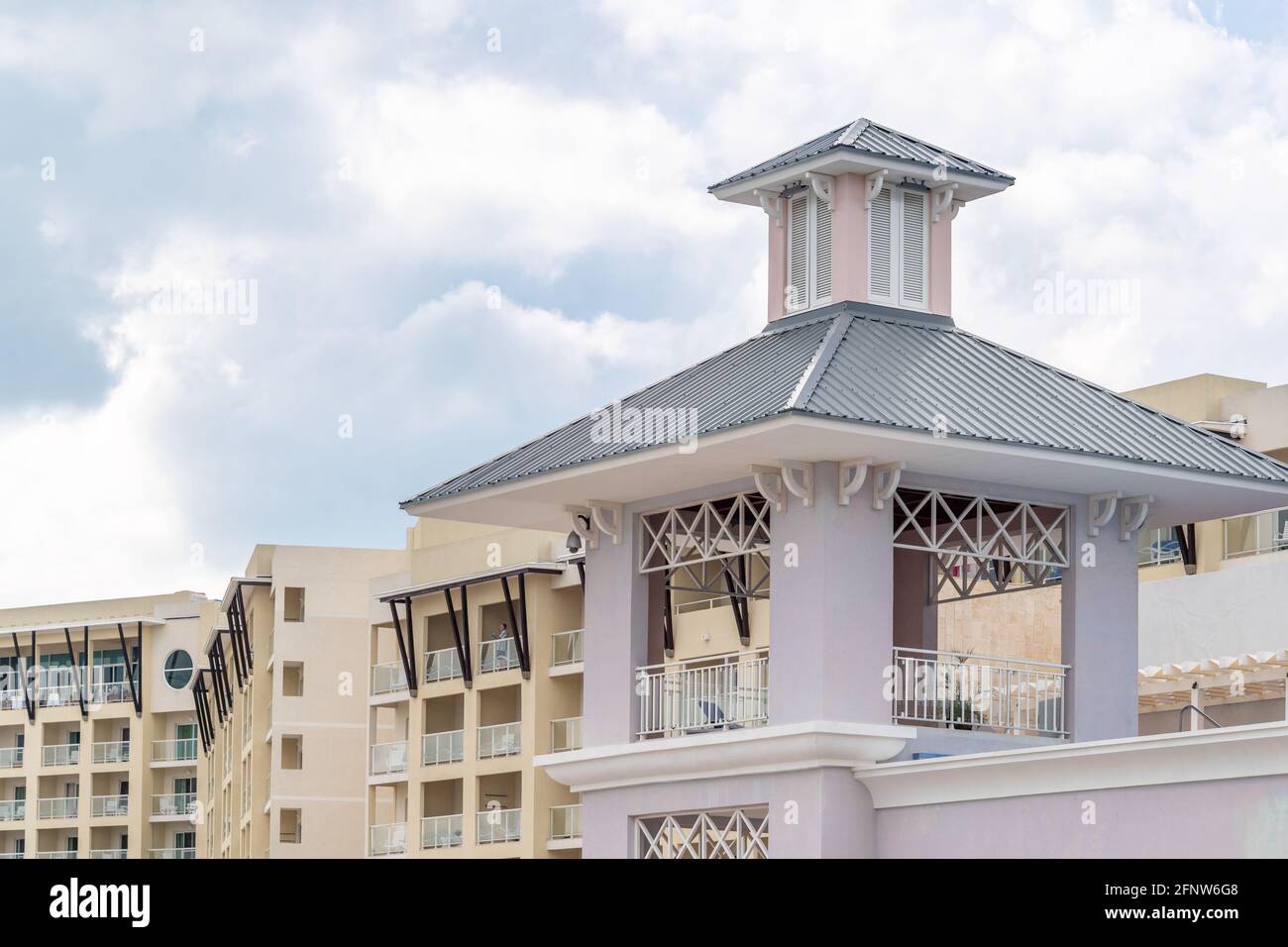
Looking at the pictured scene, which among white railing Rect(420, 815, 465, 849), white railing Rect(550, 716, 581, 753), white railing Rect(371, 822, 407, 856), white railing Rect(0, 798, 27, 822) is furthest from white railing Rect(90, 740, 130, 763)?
white railing Rect(550, 716, 581, 753)

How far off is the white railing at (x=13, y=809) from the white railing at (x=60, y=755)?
256cm

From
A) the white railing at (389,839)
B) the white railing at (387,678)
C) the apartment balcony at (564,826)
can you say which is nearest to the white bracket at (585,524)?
the apartment balcony at (564,826)

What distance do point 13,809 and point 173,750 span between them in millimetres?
7992

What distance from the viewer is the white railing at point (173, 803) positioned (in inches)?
4070

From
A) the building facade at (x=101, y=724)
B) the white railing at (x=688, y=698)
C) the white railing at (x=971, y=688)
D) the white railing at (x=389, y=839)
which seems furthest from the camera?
the building facade at (x=101, y=724)

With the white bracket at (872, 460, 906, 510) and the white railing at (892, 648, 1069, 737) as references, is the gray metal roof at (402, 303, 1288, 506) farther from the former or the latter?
the white railing at (892, 648, 1069, 737)

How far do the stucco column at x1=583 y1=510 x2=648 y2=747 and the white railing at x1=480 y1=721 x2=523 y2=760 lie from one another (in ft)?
134

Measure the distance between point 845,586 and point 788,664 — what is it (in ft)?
3.24

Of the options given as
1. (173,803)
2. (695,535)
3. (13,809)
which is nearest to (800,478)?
(695,535)

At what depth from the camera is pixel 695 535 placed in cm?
2489

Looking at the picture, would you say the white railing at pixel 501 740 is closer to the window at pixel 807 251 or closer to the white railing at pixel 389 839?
the white railing at pixel 389 839
